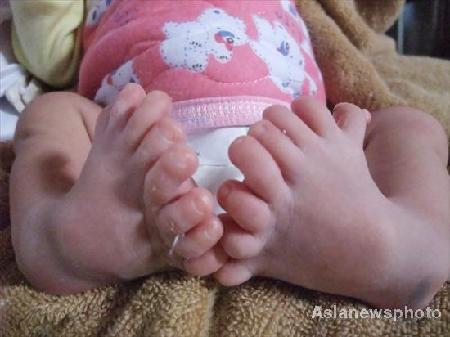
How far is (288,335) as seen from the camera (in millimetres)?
596

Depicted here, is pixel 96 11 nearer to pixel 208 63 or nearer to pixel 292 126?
pixel 208 63

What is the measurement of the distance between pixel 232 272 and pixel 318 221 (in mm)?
90

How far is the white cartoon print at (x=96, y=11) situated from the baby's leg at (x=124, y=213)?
0.31m

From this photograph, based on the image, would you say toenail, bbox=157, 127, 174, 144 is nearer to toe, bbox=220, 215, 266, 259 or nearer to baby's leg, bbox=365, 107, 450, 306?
toe, bbox=220, 215, 266, 259

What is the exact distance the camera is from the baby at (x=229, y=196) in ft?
1.86

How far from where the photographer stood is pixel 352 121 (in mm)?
638

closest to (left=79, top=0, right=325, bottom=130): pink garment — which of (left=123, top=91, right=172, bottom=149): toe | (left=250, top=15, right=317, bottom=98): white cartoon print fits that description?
(left=250, top=15, right=317, bottom=98): white cartoon print

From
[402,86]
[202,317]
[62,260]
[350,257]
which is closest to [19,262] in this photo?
[62,260]

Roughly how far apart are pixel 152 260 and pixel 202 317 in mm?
68

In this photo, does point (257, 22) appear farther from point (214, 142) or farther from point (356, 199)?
point (356, 199)

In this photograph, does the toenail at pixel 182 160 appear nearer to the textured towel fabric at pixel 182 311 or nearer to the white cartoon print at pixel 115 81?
the textured towel fabric at pixel 182 311

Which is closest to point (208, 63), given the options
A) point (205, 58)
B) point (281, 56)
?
point (205, 58)

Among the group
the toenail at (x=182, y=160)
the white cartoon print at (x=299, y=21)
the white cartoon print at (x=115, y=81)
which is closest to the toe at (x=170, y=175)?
the toenail at (x=182, y=160)

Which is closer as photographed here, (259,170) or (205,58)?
(259,170)
